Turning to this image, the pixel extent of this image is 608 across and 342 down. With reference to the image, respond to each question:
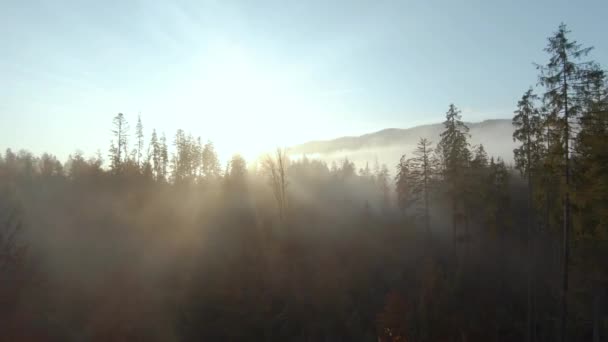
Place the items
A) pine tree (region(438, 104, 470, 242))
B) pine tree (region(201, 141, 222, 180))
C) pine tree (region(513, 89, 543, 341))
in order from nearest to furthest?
pine tree (region(513, 89, 543, 341))
pine tree (region(438, 104, 470, 242))
pine tree (region(201, 141, 222, 180))

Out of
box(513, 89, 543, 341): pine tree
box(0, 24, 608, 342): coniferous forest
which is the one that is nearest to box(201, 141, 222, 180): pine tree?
box(0, 24, 608, 342): coniferous forest

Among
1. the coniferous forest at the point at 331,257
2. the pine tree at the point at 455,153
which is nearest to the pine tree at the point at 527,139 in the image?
the coniferous forest at the point at 331,257

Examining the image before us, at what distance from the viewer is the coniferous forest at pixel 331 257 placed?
17.2m

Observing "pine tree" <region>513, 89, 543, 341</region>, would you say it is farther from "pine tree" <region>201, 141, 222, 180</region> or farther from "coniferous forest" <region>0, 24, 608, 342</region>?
"pine tree" <region>201, 141, 222, 180</region>

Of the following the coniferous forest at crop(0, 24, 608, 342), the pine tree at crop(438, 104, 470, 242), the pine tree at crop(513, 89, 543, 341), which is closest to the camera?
the coniferous forest at crop(0, 24, 608, 342)

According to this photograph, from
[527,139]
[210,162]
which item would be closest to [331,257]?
[527,139]

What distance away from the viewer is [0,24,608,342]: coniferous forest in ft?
56.3

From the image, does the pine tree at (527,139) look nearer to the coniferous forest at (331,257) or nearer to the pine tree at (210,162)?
the coniferous forest at (331,257)

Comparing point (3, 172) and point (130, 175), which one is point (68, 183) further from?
point (3, 172)

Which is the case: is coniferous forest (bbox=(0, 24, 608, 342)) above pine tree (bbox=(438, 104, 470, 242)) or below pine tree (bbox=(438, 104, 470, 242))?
below

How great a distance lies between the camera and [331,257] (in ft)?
126

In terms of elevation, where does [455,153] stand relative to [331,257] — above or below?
above

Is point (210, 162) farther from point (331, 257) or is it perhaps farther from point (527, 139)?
point (527, 139)

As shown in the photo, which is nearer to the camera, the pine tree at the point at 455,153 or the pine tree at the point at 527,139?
the pine tree at the point at 527,139
